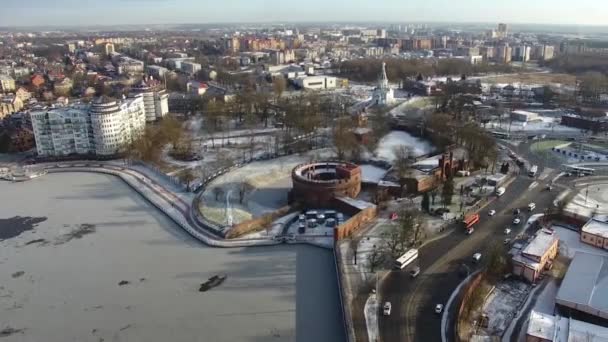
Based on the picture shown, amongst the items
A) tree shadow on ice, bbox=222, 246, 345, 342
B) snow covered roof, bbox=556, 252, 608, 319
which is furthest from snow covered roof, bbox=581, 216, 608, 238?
tree shadow on ice, bbox=222, 246, 345, 342

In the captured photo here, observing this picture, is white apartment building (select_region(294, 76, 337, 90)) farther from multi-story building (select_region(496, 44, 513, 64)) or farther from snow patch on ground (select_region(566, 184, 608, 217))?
multi-story building (select_region(496, 44, 513, 64))

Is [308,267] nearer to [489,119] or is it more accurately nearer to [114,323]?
[114,323]

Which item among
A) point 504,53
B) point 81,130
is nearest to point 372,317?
point 81,130

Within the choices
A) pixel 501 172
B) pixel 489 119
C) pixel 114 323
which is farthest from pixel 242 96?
pixel 114 323

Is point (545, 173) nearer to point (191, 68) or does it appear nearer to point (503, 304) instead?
point (503, 304)

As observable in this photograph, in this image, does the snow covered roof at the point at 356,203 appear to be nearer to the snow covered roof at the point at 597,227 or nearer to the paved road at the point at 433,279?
the paved road at the point at 433,279

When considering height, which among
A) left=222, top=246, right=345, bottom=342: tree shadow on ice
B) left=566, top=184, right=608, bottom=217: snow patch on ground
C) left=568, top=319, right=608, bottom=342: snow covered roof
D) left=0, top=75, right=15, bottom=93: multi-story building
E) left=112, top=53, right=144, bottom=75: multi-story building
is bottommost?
left=222, top=246, right=345, bottom=342: tree shadow on ice

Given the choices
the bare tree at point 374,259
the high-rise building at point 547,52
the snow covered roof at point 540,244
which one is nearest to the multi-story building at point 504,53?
the high-rise building at point 547,52
